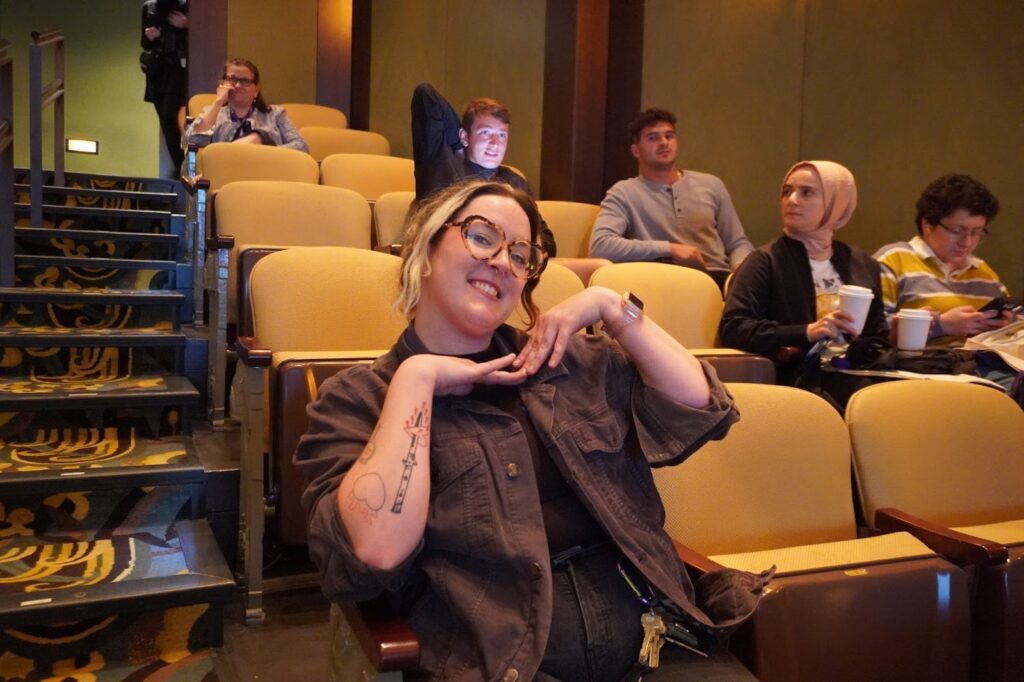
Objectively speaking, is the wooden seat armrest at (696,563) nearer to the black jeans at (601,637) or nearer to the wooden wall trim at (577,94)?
the black jeans at (601,637)

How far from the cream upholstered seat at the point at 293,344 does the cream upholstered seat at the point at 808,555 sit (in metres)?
0.74

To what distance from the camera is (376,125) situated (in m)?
6.55

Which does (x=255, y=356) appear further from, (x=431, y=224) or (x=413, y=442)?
(x=413, y=442)

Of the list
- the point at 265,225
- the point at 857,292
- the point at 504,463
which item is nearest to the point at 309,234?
the point at 265,225

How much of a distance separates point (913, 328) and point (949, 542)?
3.28 ft

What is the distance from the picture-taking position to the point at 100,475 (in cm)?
206

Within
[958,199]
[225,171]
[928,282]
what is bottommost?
[928,282]

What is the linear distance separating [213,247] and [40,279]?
1097 mm

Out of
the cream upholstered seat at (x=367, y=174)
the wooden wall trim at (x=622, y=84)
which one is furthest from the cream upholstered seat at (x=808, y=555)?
the wooden wall trim at (x=622, y=84)

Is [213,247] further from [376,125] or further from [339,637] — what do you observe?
[376,125]

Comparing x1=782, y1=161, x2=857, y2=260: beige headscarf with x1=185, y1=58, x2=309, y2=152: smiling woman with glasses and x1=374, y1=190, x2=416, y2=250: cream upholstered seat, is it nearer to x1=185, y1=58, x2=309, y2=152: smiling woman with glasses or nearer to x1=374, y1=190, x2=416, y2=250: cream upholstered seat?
x1=374, y1=190, x2=416, y2=250: cream upholstered seat

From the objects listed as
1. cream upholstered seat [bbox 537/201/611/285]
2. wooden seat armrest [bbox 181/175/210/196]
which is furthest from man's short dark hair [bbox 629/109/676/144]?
wooden seat armrest [bbox 181/175/210/196]

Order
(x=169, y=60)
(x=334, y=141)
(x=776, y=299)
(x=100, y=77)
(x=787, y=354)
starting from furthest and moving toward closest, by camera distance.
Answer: (x=100, y=77)
(x=169, y=60)
(x=334, y=141)
(x=776, y=299)
(x=787, y=354)

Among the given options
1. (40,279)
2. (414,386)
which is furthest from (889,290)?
(40,279)
